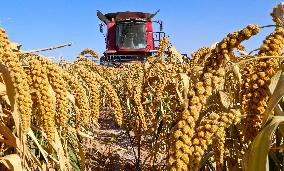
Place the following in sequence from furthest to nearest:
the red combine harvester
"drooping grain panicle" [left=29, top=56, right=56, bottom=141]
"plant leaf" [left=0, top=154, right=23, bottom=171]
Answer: the red combine harvester, "plant leaf" [left=0, top=154, right=23, bottom=171], "drooping grain panicle" [left=29, top=56, right=56, bottom=141]

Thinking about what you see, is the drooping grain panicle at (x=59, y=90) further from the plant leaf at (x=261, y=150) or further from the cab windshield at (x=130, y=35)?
the cab windshield at (x=130, y=35)

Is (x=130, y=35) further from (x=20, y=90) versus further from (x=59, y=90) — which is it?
A: (x=20, y=90)

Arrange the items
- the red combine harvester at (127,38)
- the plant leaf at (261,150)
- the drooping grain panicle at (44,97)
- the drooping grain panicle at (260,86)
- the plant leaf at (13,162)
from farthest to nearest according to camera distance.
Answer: the red combine harvester at (127,38) < the plant leaf at (13,162) < the drooping grain panicle at (44,97) < the drooping grain panicle at (260,86) < the plant leaf at (261,150)

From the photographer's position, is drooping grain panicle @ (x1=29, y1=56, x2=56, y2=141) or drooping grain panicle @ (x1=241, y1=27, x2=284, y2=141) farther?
drooping grain panicle @ (x1=29, y1=56, x2=56, y2=141)

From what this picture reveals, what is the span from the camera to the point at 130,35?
17.7 m

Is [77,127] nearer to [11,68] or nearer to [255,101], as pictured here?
[11,68]

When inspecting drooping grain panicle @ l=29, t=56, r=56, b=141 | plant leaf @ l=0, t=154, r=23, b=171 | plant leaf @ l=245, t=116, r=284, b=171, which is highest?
drooping grain panicle @ l=29, t=56, r=56, b=141

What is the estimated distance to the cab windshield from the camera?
57.4 ft

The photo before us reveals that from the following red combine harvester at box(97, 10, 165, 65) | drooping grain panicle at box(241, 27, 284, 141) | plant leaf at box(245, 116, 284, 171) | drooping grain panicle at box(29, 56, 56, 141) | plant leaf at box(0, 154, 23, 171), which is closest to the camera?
plant leaf at box(245, 116, 284, 171)

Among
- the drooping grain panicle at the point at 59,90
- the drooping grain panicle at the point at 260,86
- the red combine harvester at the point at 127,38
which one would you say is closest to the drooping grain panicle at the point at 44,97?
the drooping grain panicle at the point at 59,90

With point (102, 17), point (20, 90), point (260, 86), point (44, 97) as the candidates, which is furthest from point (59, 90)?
point (102, 17)

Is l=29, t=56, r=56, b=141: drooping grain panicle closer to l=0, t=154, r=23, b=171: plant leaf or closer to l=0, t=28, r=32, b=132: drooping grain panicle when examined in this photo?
l=0, t=28, r=32, b=132: drooping grain panicle

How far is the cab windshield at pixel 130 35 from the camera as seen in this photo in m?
17.5

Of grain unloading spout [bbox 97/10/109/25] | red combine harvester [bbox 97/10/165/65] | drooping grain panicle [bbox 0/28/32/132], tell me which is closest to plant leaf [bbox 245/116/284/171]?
drooping grain panicle [bbox 0/28/32/132]
